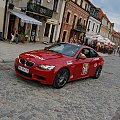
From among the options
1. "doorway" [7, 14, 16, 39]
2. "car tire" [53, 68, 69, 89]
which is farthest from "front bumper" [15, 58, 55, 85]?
"doorway" [7, 14, 16, 39]

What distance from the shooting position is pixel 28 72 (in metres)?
7.22

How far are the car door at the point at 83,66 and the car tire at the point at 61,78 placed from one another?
0.56m

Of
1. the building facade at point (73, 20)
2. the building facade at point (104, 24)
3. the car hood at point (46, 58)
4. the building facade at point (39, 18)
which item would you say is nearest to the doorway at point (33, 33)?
the building facade at point (39, 18)

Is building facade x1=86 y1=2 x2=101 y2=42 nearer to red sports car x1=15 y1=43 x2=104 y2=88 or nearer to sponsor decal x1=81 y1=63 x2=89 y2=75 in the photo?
sponsor decal x1=81 y1=63 x2=89 y2=75

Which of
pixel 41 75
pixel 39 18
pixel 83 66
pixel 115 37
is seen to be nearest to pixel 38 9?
pixel 39 18

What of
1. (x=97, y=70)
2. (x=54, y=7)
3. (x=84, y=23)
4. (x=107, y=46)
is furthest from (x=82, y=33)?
(x=97, y=70)

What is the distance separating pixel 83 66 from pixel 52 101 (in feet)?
9.21

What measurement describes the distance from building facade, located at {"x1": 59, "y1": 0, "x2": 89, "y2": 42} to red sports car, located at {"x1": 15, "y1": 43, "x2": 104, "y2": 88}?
23.3 metres

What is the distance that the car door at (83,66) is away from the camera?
830 cm

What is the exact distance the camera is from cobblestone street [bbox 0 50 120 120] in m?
5.27

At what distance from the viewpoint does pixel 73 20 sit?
3553cm

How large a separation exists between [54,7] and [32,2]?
246 inches

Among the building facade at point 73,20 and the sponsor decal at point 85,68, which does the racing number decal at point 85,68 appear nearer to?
the sponsor decal at point 85,68

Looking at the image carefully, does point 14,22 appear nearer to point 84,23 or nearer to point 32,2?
point 32,2
